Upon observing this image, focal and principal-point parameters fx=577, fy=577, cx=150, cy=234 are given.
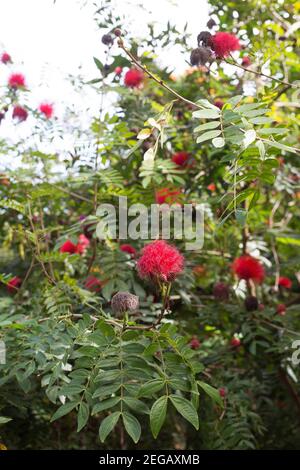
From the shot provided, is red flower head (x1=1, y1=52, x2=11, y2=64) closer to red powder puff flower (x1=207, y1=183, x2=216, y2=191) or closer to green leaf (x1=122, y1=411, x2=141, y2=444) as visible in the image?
red powder puff flower (x1=207, y1=183, x2=216, y2=191)

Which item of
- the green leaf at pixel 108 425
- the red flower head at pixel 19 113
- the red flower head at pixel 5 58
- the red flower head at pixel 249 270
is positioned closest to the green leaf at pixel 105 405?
the green leaf at pixel 108 425

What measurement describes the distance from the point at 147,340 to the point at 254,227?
134cm

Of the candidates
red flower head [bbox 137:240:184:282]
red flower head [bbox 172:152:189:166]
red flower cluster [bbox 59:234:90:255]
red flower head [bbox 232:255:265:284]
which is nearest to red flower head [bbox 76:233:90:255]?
red flower cluster [bbox 59:234:90:255]

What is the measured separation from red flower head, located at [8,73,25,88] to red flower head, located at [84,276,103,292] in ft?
2.94

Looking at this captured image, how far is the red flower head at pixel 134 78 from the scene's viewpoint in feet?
8.14

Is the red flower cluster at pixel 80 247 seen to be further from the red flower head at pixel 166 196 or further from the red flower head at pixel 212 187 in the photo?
the red flower head at pixel 212 187

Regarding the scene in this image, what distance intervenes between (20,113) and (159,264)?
4.55 ft

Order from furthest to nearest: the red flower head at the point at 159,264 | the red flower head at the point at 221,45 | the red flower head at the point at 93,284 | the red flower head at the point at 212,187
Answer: the red flower head at the point at 212,187
the red flower head at the point at 93,284
the red flower head at the point at 221,45
the red flower head at the point at 159,264

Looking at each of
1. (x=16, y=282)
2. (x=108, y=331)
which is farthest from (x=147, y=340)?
(x=16, y=282)

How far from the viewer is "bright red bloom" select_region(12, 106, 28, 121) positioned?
2.47 m

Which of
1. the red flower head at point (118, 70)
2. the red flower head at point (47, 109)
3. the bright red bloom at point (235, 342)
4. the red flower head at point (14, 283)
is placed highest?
the red flower head at point (118, 70)

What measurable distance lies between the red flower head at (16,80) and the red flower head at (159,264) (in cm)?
139

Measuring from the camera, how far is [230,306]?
7.80 feet
